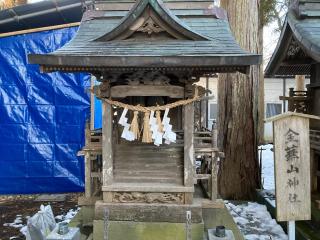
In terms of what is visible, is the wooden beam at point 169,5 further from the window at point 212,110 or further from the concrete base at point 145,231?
the window at point 212,110

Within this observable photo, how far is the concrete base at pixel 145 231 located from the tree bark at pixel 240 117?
405 cm

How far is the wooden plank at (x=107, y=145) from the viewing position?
19.9 feet

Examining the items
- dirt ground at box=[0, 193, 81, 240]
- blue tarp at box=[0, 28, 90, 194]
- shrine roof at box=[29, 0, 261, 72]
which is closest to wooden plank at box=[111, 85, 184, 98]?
shrine roof at box=[29, 0, 261, 72]

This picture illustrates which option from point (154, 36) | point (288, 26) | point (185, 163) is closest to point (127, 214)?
point (185, 163)

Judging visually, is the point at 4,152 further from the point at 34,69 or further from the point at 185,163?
the point at 185,163

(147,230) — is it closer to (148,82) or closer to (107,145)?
(107,145)

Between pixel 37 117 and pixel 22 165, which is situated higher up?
pixel 37 117

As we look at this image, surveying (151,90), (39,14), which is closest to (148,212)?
(151,90)

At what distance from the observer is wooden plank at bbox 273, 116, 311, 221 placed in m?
5.16

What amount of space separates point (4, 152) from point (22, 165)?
63 centimetres

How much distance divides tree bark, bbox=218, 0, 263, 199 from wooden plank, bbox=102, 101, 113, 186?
4523 mm

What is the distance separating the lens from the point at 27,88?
9578mm

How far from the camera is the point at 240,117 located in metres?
9.50

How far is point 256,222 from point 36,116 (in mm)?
6646
